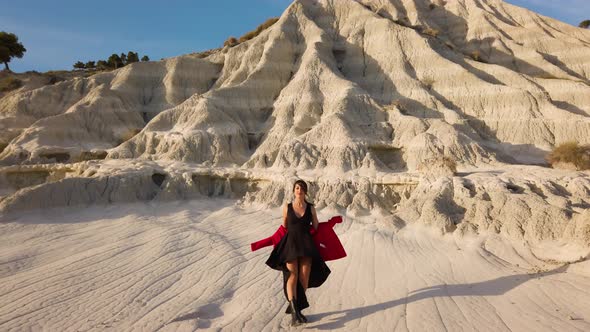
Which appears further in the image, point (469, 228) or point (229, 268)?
point (469, 228)

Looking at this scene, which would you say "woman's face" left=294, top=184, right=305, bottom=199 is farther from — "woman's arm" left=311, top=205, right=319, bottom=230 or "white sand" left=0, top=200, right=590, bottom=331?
"white sand" left=0, top=200, right=590, bottom=331

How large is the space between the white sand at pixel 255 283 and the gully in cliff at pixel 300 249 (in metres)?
0.65

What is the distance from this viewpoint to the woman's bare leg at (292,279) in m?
5.05

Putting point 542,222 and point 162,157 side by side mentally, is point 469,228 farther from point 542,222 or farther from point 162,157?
point 162,157

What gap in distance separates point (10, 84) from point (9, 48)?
12870mm

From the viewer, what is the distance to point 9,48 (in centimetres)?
4216

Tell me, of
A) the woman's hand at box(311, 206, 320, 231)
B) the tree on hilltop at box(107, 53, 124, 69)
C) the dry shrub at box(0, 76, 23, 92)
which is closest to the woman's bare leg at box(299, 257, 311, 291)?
the woman's hand at box(311, 206, 320, 231)

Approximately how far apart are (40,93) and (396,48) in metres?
29.2

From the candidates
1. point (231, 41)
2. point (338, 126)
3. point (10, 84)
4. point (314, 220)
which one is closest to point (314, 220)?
point (314, 220)

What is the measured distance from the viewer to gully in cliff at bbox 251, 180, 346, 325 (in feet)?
16.4

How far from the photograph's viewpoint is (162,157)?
19.1 meters

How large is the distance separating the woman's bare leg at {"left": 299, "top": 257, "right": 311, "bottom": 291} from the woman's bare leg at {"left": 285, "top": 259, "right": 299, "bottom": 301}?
4.0 inches

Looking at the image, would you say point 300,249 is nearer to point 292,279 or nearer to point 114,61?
point 292,279

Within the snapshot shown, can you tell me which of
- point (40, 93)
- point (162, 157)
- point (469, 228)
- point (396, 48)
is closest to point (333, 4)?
point (396, 48)
